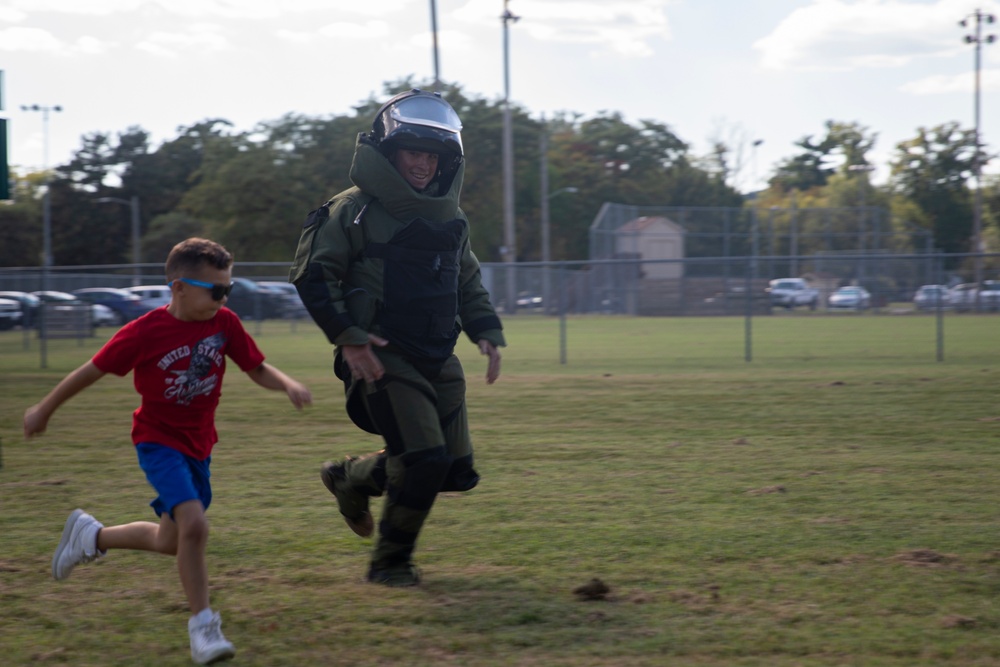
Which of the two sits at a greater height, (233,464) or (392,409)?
(392,409)

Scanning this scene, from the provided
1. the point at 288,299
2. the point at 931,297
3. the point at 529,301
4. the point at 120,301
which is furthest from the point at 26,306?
the point at 931,297

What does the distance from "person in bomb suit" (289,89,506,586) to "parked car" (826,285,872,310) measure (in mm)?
15520

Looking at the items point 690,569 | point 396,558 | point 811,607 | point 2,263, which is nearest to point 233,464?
point 396,558

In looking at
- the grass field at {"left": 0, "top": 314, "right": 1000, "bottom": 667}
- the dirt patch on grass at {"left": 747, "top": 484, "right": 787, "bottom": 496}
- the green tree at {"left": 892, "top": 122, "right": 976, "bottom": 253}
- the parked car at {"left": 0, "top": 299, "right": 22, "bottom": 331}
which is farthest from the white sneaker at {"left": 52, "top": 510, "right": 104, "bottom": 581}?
the green tree at {"left": 892, "top": 122, "right": 976, "bottom": 253}

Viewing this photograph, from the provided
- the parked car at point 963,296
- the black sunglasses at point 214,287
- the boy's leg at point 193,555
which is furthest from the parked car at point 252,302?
the boy's leg at point 193,555

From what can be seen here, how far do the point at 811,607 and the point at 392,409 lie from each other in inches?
70.8

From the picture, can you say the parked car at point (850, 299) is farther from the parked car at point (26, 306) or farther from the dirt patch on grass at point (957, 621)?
the parked car at point (26, 306)

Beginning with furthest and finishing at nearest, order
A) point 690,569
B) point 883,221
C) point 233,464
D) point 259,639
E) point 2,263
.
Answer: point 2,263, point 883,221, point 233,464, point 690,569, point 259,639

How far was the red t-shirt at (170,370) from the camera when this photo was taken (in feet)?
12.9

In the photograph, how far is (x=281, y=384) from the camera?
13.7 ft

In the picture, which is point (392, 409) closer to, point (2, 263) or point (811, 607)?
→ point (811, 607)

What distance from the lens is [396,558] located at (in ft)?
15.5

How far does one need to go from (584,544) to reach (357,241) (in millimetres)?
1855

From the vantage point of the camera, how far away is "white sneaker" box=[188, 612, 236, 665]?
369 cm
